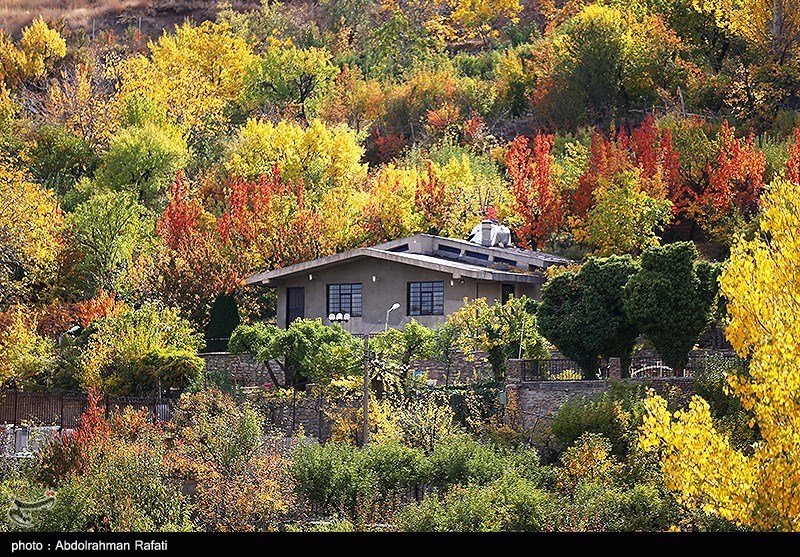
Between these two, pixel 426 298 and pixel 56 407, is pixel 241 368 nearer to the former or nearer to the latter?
pixel 426 298

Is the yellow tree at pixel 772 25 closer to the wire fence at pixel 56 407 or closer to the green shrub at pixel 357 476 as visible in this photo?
the wire fence at pixel 56 407

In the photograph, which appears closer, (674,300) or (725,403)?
(725,403)

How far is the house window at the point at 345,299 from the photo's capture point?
182 feet

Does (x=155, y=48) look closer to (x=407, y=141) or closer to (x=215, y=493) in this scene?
(x=407, y=141)

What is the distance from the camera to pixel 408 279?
54.1 metres

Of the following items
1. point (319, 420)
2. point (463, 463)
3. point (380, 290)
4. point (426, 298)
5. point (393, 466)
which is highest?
point (380, 290)

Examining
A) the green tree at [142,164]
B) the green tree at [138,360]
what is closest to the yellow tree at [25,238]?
the green tree at [142,164]

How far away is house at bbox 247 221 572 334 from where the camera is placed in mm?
52406

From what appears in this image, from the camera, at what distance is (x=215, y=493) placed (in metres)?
38.5

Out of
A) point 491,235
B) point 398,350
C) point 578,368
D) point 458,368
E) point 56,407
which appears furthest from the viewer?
point 491,235

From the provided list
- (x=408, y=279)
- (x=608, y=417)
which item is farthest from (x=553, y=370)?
(x=408, y=279)

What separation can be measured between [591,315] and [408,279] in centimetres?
1283

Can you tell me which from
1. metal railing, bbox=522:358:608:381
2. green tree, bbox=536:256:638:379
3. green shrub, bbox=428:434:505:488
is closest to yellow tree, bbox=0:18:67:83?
green tree, bbox=536:256:638:379

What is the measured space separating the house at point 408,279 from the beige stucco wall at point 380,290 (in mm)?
34
